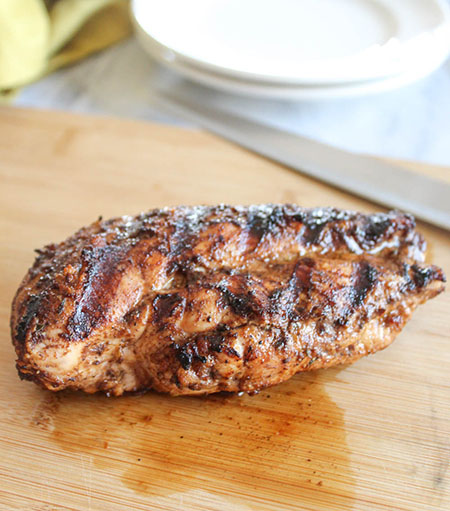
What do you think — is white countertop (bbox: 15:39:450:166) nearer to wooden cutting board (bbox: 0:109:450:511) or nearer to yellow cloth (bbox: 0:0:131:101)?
yellow cloth (bbox: 0:0:131:101)

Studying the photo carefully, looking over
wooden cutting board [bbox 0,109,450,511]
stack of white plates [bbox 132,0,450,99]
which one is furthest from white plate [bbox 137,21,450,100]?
wooden cutting board [bbox 0,109,450,511]

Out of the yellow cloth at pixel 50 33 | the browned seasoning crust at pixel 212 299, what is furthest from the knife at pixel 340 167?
the yellow cloth at pixel 50 33

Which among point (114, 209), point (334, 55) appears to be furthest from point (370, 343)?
point (334, 55)

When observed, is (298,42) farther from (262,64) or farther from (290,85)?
(290,85)

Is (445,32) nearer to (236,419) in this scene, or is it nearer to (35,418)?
(236,419)

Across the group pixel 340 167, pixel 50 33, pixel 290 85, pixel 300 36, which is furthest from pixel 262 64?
pixel 50 33

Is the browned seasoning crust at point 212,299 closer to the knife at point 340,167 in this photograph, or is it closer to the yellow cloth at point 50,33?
the knife at point 340,167
